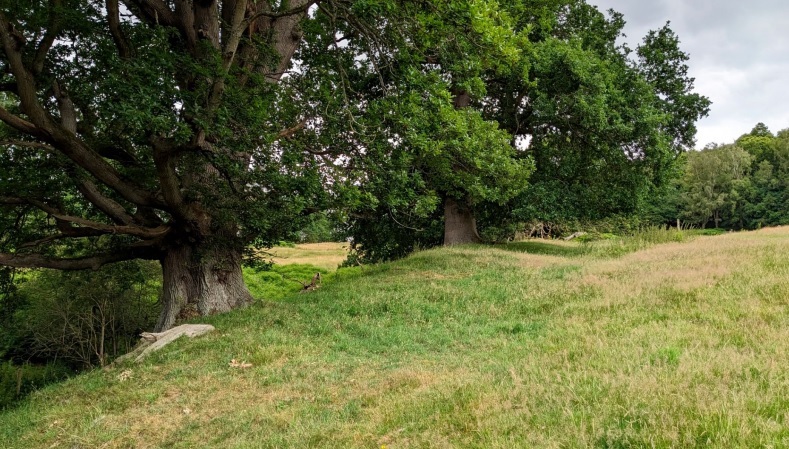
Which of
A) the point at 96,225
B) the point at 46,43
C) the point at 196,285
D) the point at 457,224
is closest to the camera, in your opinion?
the point at 46,43

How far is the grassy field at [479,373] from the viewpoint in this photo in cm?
361

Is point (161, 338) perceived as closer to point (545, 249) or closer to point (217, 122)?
point (217, 122)

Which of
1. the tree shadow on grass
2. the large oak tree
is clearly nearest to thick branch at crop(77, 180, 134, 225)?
the large oak tree

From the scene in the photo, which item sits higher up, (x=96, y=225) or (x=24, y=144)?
(x=24, y=144)

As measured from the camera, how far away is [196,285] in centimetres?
1223

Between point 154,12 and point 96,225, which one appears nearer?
point 96,225

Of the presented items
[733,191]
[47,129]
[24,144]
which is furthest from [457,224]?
[733,191]

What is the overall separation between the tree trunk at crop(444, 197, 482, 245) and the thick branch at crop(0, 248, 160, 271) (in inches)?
569

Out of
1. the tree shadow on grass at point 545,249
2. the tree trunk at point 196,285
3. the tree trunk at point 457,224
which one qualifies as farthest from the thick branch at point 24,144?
the tree shadow on grass at point 545,249

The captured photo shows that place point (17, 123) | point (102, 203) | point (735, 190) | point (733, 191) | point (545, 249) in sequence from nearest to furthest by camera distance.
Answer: point (17, 123) < point (102, 203) < point (545, 249) < point (733, 191) < point (735, 190)

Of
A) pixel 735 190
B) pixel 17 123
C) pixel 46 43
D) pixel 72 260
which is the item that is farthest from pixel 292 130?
pixel 735 190

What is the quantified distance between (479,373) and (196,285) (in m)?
9.22

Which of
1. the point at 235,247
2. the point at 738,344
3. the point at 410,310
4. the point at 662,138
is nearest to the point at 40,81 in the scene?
the point at 235,247

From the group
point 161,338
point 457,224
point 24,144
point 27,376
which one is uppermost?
point 24,144
